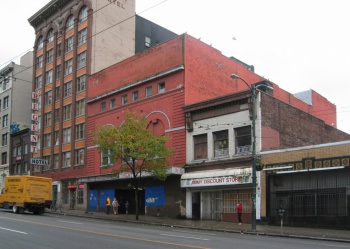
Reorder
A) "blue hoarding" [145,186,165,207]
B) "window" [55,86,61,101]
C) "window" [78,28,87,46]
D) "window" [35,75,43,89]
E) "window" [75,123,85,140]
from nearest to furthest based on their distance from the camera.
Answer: "blue hoarding" [145,186,165,207], "window" [75,123,85,140], "window" [78,28,87,46], "window" [55,86,61,101], "window" [35,75,43,89]

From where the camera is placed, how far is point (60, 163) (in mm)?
47969

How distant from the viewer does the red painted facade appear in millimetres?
33312

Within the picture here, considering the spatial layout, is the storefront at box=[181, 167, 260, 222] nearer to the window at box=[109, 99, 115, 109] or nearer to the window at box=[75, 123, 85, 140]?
the window at box=[109, 99, 115, 109]

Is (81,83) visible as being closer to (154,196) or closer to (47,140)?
(47,140)

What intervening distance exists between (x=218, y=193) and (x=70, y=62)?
28.0m

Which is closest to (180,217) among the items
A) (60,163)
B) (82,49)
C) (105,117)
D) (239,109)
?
(239,109)

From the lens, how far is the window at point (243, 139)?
1120 inches

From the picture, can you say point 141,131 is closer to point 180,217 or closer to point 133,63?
point 180,217

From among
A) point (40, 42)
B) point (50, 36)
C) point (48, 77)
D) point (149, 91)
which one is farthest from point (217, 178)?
point (40, 42)

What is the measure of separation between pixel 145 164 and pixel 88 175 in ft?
46.3

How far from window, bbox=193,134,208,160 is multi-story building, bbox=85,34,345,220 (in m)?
0.22

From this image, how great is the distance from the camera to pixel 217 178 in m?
28.7

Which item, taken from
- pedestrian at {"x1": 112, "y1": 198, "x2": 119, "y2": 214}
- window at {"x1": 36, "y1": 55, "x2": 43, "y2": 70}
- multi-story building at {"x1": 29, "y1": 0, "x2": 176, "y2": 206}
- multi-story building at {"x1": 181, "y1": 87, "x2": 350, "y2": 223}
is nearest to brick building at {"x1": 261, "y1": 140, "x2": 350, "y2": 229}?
multi-story building at {"x1": 181, "y1": 87, "x2": 350, "y2": 223}

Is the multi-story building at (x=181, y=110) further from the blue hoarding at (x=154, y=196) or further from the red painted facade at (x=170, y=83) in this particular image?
the blue hoarding at (x=154, y=196)
